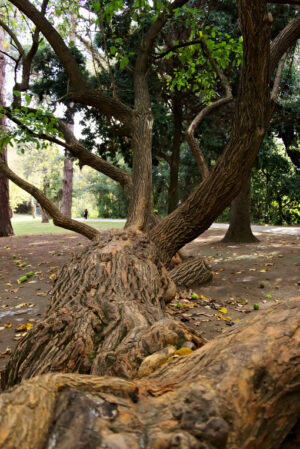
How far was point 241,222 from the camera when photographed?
34.6 ft

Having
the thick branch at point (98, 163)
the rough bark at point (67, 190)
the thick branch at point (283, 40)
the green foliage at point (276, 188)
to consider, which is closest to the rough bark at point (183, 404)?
the thick branch at point (283, 40)

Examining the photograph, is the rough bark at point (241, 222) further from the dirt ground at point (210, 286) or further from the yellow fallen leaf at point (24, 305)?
the yellow fallen leaf at point (24, 305)

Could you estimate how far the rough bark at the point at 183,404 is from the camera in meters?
1.07

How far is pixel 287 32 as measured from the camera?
4637 millimetres

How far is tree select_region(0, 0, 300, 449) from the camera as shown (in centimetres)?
116

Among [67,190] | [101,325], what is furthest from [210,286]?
[67,190]

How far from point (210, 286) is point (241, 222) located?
4.98 m

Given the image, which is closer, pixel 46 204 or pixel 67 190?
pixel 46 204

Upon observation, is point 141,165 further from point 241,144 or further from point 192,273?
point 241,144

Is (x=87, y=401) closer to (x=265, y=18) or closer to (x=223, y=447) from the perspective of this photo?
(x=223, y=447)

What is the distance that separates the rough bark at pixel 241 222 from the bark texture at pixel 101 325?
24.2 feet

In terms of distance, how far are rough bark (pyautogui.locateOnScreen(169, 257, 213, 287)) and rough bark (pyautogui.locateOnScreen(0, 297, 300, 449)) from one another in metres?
4.42

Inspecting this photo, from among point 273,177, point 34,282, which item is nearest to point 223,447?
point 34,282

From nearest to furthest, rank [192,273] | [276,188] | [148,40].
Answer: [192,273] < [148,40] < [276,188]
